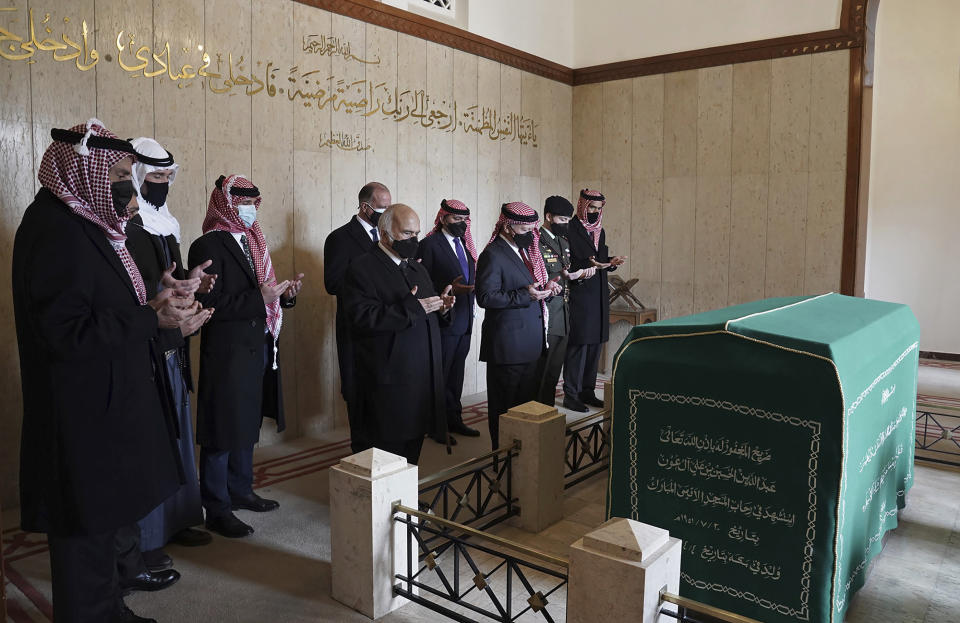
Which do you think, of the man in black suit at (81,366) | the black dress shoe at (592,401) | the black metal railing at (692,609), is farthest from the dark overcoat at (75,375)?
the black dress shoe at (592,401)

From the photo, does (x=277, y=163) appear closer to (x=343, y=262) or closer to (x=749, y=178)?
(x=343, y=262)

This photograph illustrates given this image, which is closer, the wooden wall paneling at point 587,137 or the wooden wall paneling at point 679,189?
the wooden wall paneling at point 679,189

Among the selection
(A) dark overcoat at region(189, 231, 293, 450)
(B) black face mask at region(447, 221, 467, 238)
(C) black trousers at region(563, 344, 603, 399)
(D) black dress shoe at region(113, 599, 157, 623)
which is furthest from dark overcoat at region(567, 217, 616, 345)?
(D) black dress shoe at region(113, 599, 157, 623)

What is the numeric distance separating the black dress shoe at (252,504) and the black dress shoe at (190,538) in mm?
373

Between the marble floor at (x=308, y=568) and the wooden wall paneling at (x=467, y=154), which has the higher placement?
the wooden wall paneling at (x=467, y=154)

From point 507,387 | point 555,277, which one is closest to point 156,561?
point 507,387

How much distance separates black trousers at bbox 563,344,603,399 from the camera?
612 cm

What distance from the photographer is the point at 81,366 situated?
2.19 metres

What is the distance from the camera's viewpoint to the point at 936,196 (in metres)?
9.09

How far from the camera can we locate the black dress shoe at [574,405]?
19.9 feet

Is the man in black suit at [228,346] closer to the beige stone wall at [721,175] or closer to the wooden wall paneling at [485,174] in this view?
the wooden wall paneling at [485,174]

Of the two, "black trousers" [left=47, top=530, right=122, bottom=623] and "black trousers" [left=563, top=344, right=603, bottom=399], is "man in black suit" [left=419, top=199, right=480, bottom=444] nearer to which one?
"black trousers" [left=563, top=344, right=603, bottom=399]

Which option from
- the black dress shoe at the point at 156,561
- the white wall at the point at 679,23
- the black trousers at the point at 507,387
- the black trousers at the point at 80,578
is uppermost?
the white wall at the point at 679,23

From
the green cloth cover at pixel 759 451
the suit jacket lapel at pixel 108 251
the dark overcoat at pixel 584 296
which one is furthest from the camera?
the dark overcoat at pixel 584 296
